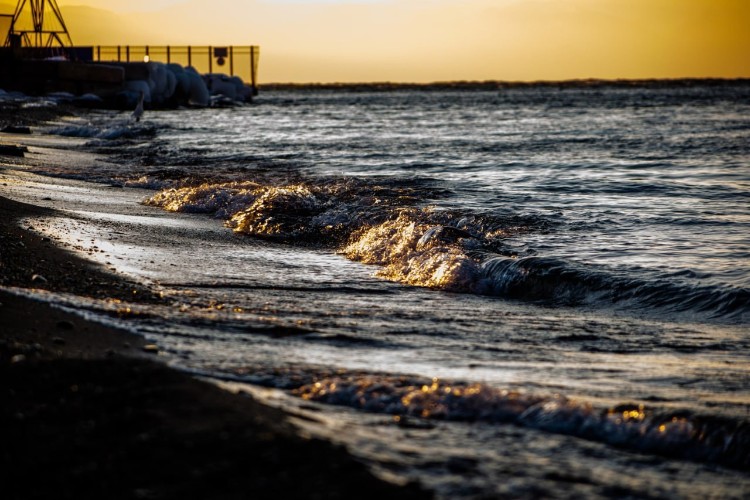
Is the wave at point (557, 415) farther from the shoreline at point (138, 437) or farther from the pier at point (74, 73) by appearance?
the pier at point (74, 73)

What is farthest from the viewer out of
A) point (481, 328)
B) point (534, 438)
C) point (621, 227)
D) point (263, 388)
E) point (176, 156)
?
point (176, 156)

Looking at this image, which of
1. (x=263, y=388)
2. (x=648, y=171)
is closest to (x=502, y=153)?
(x=648, y=171)

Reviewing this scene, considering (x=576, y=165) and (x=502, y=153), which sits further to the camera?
(x=502, y=153)

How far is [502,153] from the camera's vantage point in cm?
2041

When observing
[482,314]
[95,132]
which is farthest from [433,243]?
[95,132]

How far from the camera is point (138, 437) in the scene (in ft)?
8.87

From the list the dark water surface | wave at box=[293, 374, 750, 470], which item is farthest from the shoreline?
wave at box=[293, 374, 750, 470]

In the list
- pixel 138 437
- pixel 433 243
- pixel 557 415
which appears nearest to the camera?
pixel 138 437

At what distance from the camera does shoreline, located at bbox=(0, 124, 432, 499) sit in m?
2.45

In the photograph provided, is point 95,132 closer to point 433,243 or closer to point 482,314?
point 433,243

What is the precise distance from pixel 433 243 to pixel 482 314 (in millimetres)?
2435

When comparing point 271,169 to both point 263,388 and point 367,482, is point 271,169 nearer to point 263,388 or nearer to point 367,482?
point 263,388

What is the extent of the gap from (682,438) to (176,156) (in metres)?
17.0

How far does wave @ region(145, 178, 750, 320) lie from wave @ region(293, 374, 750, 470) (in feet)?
9.16
